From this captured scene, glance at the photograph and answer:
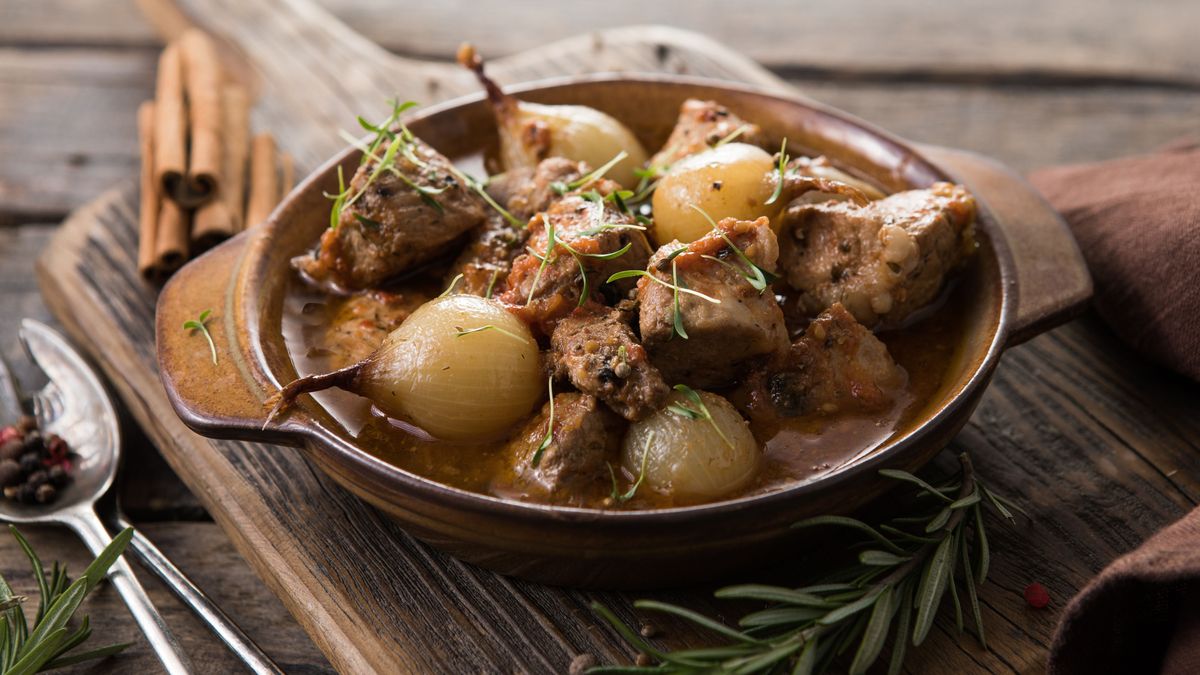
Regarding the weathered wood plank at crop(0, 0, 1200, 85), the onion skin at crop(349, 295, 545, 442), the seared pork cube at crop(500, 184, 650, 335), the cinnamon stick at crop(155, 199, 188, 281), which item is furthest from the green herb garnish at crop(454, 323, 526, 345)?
the weathered wood plank at crop(0, 0, 1200, 85)

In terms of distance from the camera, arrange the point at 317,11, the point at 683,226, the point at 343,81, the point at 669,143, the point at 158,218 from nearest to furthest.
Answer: the point at 683,226
the point at 669,143
the point at 158,218
the point at 343,81
the point at 317,11

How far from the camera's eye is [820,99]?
4.39 m

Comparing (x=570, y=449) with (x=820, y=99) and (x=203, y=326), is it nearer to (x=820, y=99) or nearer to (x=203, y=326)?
(x=203, y=326)

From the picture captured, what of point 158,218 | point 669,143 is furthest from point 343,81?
point 669,143

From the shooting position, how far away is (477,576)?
92.3 inches

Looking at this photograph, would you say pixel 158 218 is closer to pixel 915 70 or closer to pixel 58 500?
pixel 58 500

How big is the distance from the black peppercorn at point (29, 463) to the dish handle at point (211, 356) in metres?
0.57

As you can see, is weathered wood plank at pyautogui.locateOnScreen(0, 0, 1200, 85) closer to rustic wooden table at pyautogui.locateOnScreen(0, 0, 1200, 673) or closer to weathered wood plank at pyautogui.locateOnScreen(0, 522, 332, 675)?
rustic wooden table at pyautogui.locateOnScreen(0, 0, 1200, 673)

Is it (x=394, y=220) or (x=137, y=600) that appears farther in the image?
(x=394, y=220)

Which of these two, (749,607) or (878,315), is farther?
(878,315)

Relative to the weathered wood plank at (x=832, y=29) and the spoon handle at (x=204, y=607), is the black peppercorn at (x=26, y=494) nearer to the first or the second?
the spoon handle at (x=204, y=607)

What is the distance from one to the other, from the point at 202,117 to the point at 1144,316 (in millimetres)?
2965

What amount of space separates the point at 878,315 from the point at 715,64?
1865 millimetres

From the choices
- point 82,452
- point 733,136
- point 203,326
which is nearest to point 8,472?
point 82,452
